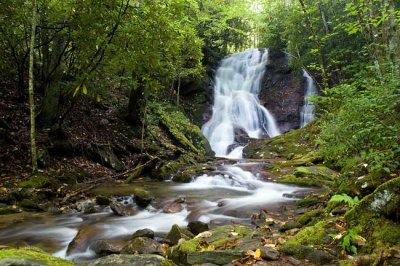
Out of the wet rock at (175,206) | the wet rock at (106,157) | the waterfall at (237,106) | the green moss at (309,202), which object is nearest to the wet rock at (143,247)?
the wet rock at (175,206)

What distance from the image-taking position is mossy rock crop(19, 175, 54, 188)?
→ 8023 mm

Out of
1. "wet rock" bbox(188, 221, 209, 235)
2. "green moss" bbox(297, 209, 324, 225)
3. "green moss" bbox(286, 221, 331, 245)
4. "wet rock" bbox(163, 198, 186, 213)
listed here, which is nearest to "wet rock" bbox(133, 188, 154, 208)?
"wet rock" bbox(163, 198, 186, 213)

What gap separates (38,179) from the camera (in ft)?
27.3

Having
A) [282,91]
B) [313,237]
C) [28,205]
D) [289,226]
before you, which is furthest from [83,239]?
[282,91]

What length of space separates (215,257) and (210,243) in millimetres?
776

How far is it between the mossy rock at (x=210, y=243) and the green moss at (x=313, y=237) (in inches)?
26.2

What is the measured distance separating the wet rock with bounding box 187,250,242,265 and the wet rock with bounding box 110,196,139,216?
12.2 feet

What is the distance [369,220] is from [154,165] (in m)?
8.51

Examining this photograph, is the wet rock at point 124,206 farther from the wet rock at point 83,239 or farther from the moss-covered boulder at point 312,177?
the moss-covered boulder at point 312,177

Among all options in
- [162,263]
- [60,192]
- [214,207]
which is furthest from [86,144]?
[162,263]

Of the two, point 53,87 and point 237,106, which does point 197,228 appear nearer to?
point 53,87

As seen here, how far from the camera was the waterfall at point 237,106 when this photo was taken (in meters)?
20.7

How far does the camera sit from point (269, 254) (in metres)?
3.50

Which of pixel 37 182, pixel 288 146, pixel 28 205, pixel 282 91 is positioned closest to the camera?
pixel 28 205
